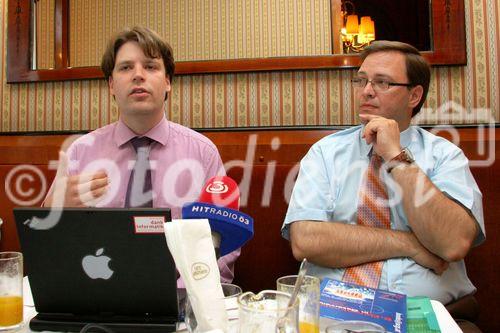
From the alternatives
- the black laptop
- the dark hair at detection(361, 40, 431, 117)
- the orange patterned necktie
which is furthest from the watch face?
the black laptop

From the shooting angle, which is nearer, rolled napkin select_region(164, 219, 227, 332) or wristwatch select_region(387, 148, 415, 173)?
rolled napkin select_region(164, 219, 227, 332)

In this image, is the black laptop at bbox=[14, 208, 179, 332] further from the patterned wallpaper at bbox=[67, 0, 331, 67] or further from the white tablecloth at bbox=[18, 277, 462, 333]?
the patterned wallpaper at bbox=[67, 0, 331, 67]

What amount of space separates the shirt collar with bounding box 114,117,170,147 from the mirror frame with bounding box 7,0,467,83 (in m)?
0.73

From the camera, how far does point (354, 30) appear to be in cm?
235

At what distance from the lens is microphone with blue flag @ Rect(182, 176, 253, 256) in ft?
2.96

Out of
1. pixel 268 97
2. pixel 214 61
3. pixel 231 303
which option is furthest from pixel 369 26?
pixel 231 303

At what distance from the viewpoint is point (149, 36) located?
5.79 ft

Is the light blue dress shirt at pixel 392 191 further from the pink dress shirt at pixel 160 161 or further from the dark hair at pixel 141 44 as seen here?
the dark hair at pixel 141 44

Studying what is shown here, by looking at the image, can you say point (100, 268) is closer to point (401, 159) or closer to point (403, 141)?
point (401, 159)

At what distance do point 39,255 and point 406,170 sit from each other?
1.09 m

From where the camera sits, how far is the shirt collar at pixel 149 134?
Answer: 1765 mm

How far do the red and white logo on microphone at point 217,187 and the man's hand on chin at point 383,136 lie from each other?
0.72 metres

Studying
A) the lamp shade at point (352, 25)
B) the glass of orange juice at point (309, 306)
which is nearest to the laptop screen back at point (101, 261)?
the glass of orange juice at point (309, 306)

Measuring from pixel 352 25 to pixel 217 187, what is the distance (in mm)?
1681
